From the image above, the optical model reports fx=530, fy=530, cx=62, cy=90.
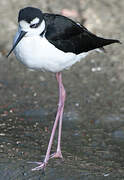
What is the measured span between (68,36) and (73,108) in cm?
129

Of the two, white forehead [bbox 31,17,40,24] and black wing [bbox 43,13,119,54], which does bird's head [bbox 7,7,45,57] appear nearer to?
white forehead [bbox 31,17,40,24]

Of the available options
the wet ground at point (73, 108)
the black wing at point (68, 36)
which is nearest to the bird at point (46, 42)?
the black wing at point (68, 36)

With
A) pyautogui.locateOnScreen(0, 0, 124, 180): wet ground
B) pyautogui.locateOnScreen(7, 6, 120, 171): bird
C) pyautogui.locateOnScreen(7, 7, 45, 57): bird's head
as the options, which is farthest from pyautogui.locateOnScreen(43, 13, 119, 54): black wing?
pyautogui.locateOnScreen(0, 0, 124, 180): wet ground

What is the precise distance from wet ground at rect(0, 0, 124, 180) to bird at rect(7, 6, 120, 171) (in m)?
0.23

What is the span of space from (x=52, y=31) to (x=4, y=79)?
78.4 inches

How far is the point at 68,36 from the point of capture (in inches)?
185

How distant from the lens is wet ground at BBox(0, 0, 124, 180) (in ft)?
14.5

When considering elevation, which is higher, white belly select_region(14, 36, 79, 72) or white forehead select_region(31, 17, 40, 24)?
white forehead select_region(31, 17, 40, 24)

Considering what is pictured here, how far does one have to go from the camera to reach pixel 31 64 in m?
4.41

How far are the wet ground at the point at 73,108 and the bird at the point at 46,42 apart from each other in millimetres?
232

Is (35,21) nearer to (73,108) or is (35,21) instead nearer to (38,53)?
Result: (38,53)

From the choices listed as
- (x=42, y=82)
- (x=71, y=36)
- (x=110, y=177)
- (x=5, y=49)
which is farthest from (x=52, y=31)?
(x=5, y=49)

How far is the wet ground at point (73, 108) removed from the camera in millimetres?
4414

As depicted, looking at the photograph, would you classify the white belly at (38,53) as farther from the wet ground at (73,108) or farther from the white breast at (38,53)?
the wet ground at (73,108)
